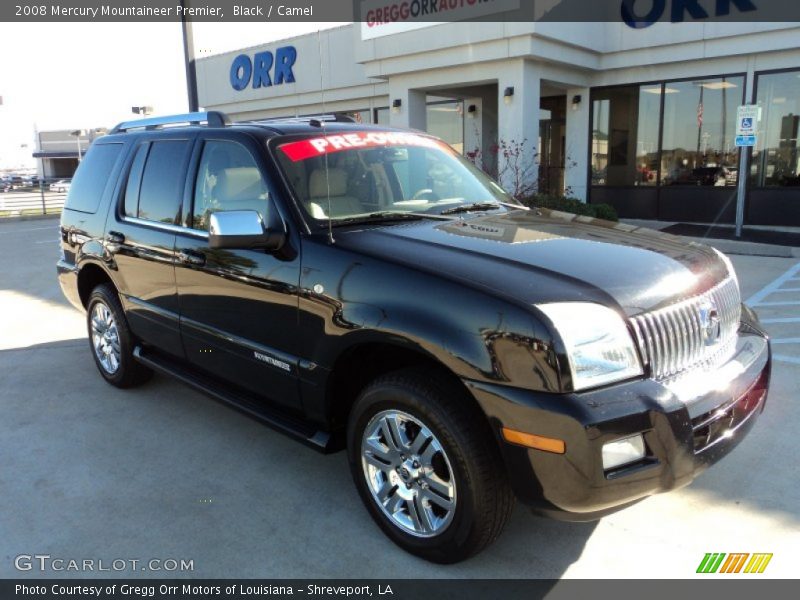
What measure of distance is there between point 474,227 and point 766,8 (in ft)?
40.2

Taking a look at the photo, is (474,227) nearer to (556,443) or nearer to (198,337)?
(556,443)

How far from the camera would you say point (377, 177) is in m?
3.76

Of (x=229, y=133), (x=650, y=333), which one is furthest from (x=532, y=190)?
(x=650, y=333)

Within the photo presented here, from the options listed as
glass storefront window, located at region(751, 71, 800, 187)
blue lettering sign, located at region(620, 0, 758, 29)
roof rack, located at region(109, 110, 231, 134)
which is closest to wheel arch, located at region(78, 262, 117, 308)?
roof rack, located at region(109, 110, 231, 134)

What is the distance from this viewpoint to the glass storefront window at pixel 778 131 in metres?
12.9

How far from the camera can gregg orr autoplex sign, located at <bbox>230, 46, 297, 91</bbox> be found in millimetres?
19703

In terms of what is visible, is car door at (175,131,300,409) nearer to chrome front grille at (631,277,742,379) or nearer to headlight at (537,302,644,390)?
headlight at (537,302,644,390)

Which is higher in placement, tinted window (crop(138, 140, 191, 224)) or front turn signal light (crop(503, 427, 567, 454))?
tinted window (crop(138, 140, 191, 224))

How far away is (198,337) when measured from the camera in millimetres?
3982

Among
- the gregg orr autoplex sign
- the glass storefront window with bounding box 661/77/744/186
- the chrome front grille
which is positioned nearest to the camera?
the chrome front grille

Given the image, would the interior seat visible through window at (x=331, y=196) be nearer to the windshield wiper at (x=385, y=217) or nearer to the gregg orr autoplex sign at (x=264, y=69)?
the windshield wiper at (x=385, y=217)

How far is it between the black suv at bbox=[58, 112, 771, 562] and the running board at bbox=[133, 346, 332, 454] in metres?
0.01

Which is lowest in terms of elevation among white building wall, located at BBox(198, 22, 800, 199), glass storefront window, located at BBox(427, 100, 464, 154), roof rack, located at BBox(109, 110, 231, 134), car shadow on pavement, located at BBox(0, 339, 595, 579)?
car shadow on pavement, located at BBox(0, 339, 595, 579)

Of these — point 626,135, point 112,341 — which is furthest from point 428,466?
→ point 626,135
